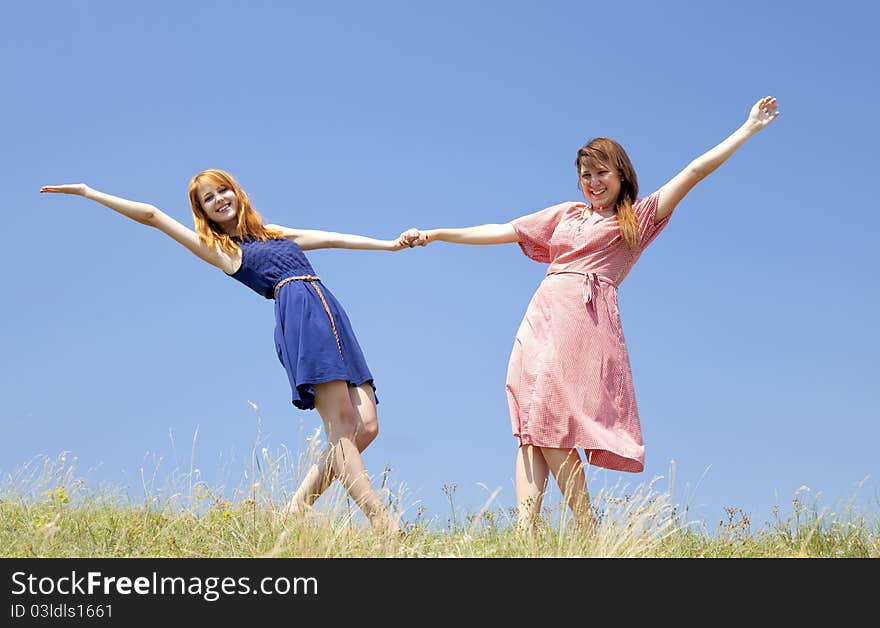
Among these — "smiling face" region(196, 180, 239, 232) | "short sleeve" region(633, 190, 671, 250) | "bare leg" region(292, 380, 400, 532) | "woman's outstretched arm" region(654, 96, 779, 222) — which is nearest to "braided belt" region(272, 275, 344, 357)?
"bare leg" region(292, 380, 400, 532)

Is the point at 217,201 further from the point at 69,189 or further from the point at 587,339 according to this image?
the point at 587,339

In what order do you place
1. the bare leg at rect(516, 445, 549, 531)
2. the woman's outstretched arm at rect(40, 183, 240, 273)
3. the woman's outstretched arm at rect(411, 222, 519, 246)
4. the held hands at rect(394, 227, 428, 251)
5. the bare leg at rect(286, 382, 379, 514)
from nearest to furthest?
the bare leg at rect(516, 445, 549, 531) < the bare leg at rect(286, 382, 379, 514) < the woman's outstretched arm at rect(40, 183, 240, 273) < the woman's outstretched arm at rect(411, 222, 519, 246) < the held hands at rect(394, 227, 428, 251)

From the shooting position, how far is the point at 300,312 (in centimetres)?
594

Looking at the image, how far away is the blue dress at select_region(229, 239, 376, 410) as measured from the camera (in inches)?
230

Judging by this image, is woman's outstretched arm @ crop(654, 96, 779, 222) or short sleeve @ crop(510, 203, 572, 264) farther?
short sleeve @ crop(510, 203, 572, 264)

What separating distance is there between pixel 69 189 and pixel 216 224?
1.01 m

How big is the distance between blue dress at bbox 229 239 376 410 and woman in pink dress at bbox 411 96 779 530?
1054mm

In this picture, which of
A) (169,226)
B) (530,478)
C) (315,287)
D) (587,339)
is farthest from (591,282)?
(169,226)

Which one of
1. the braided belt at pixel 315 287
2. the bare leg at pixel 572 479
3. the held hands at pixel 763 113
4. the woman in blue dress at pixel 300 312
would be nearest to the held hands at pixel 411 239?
the woman in blue dress at pixel 300 312

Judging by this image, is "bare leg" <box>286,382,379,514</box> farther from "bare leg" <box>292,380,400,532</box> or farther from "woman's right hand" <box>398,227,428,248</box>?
"woman's right hand" <box>398,227,428,248</box>

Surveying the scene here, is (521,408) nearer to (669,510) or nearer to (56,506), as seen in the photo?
(669,510)

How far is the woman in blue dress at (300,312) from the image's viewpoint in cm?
582

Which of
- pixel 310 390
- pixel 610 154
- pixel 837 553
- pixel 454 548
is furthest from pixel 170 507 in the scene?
pixel 837 553

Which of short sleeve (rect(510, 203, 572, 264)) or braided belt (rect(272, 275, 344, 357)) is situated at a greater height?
short sleeve (rect(510, 203, 572, 264))
